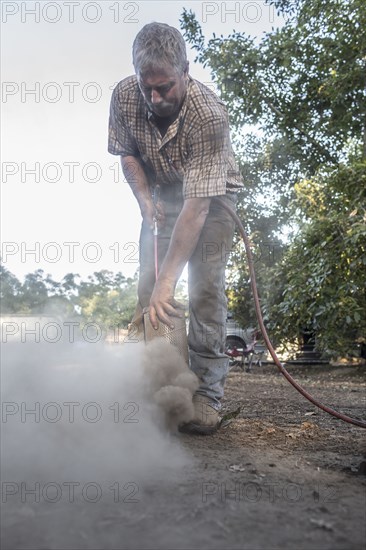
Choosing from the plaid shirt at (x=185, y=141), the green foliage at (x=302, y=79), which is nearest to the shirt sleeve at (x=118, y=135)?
the plaid shirt at (x=185, y=141)

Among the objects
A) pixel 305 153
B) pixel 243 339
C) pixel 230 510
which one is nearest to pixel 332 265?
pixel 305 153

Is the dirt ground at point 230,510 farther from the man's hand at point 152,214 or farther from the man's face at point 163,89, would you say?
the man's face at point 163,89

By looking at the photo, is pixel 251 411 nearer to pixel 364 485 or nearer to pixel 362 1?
pixel 364 485

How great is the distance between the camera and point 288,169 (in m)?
14.2

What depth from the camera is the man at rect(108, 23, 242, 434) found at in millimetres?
2727

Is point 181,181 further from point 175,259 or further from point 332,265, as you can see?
point 332,265

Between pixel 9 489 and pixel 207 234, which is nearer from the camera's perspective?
pixel 9 489

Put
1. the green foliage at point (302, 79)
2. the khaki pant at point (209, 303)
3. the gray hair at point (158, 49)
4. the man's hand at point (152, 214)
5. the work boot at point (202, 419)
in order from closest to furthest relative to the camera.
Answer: the gray hair at point (158, 49) → the work boot at point (202, 419) → the khaki pant at point (209, 303) → the man's hand at point (152, 214) → the green foliage at point (302, 79)

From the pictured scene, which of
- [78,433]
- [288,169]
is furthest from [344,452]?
[288,169]

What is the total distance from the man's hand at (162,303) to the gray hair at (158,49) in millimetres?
974

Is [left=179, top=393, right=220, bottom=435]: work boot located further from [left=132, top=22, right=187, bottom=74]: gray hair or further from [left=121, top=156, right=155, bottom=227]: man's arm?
[left=132, top=22, right=187, bottom=74]: gray hair

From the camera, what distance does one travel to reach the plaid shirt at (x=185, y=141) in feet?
9.48

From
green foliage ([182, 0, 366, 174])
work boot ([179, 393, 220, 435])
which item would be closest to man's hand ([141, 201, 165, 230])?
work boot ([179, 393, 220, 435])

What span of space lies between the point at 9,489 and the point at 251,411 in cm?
261
